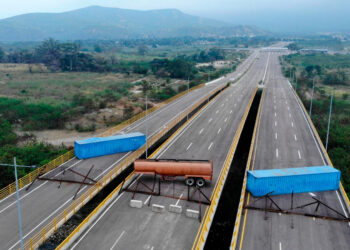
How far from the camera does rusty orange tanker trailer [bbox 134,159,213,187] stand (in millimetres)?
26438

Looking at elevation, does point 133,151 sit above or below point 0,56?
below

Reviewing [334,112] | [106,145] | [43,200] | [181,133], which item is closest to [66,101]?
[181,133]

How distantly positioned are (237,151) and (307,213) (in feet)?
54.2

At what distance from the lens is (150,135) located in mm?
41656

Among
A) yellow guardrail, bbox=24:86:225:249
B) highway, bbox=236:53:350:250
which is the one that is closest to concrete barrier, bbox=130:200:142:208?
yellow guardrail, bbox=24:86:225:249

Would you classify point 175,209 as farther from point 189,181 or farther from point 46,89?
point 46,89

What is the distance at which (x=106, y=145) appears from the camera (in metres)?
34.2

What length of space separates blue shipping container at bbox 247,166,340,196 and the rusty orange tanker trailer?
370cm

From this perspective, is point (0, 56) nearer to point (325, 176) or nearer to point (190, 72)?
point (190, 72)

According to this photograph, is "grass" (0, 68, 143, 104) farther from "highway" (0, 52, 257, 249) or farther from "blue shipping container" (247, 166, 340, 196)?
"blue shipping container" (247, 166, 340, 196)

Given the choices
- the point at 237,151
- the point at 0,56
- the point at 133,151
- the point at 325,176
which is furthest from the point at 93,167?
the point at 0,56

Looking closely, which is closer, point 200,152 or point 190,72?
point 200,152

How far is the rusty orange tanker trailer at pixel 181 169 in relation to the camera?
26.4 m

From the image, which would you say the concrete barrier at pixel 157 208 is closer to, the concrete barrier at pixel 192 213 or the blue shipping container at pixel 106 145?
the concrete barrier at pixel 192 213
